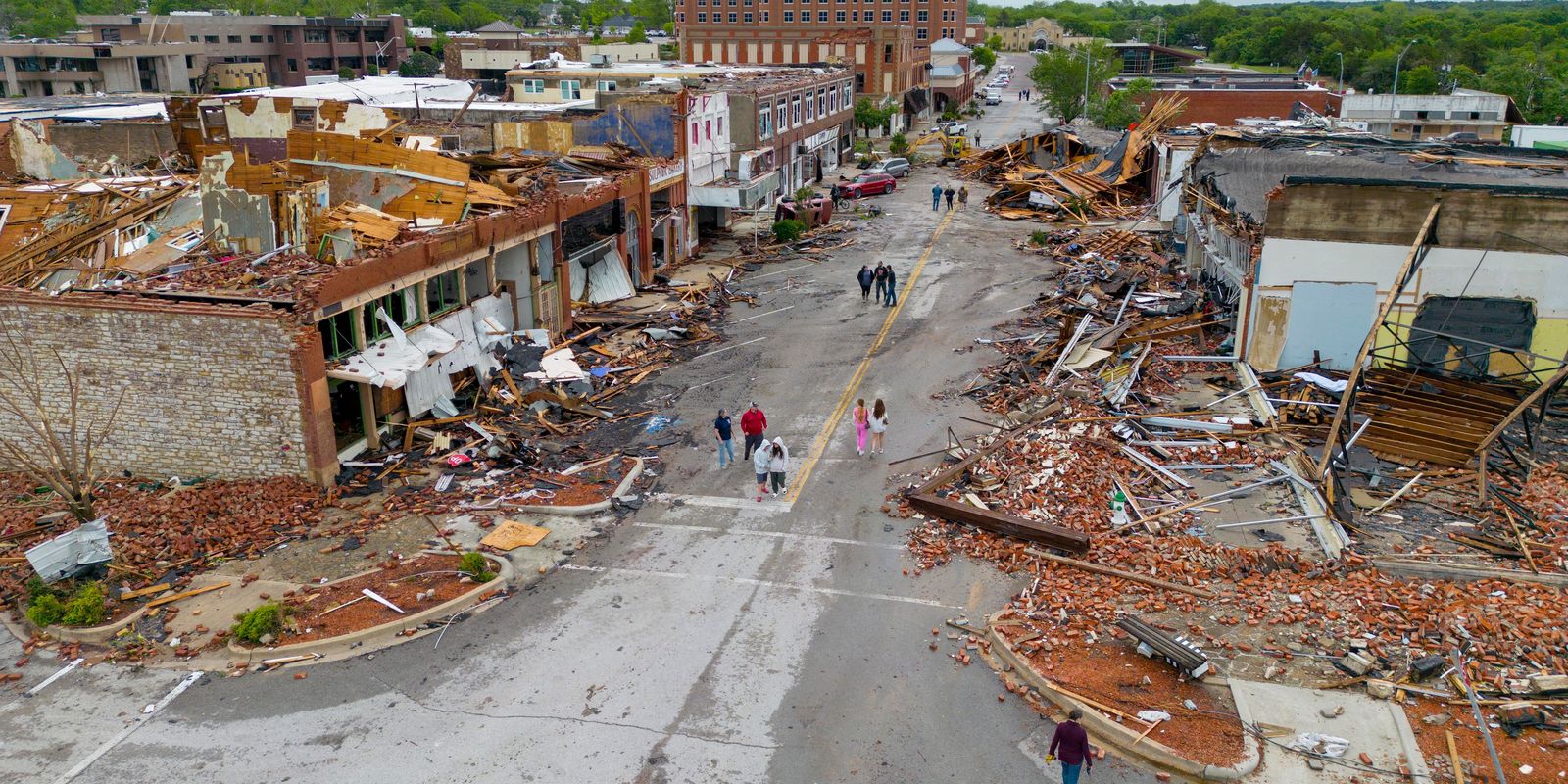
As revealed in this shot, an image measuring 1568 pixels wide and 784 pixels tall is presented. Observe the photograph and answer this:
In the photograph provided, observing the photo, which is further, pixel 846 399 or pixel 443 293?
pixel 443 293

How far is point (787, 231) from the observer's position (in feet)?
137

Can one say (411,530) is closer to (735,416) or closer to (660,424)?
(660,424)

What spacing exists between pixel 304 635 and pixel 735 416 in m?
10.6

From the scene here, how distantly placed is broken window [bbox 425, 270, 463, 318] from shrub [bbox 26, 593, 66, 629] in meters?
9.56

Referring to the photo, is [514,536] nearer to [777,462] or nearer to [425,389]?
[777,462]

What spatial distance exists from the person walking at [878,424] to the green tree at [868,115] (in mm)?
57423

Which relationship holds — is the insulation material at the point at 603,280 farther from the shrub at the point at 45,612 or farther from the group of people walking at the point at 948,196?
the group of people walking at the point at 948,196

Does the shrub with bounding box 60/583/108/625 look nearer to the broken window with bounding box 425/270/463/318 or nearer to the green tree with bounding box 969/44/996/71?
the broken window with bounding box 425/270/463/318

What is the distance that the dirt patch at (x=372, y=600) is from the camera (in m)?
14.7

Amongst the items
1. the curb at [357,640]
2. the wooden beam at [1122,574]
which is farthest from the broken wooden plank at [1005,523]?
the curb at [357,640]

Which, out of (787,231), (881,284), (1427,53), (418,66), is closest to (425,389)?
(881,284)

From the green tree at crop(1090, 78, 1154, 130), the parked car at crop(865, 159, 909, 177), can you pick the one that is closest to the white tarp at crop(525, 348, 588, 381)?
the parked car at crop(865, 159, 909, 177)

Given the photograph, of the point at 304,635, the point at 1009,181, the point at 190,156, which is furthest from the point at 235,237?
the point at 1009,181

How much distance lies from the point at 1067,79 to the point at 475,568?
251 feet
